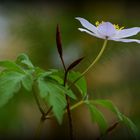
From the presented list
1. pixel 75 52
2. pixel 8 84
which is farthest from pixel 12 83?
pixel 75 52

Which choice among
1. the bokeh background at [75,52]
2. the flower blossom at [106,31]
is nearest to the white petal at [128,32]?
the flower blossom at [106,31]

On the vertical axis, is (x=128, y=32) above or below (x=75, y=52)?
above

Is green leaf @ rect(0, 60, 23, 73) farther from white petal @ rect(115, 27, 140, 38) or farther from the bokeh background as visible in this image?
the bokeh background

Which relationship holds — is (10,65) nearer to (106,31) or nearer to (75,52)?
(106,31)

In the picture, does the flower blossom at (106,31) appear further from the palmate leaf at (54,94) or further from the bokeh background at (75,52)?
the bokeh background at (75,52)

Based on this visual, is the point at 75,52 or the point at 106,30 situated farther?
the point at 75,52

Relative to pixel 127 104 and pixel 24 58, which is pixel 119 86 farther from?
pixel 24 58
